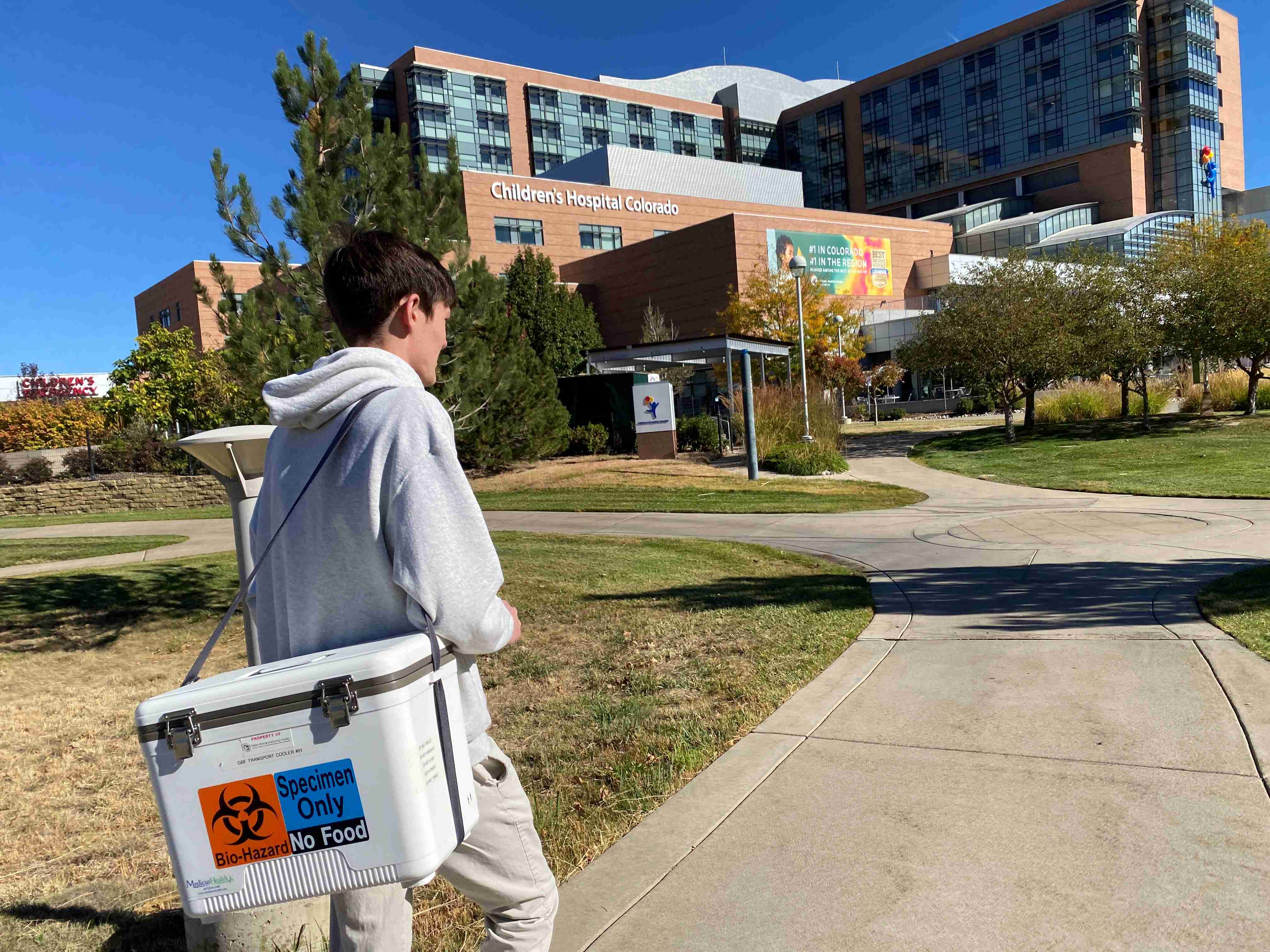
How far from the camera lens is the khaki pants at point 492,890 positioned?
1.75 m

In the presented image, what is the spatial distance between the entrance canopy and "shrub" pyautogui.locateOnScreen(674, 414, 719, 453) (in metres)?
1.64

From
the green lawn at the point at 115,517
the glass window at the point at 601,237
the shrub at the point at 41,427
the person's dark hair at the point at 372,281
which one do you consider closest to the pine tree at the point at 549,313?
the shrub at the point at 41,427

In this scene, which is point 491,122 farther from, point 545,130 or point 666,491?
point 666,491

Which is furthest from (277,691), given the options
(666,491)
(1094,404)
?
(1094,404)

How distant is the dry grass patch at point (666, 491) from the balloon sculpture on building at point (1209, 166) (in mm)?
65278

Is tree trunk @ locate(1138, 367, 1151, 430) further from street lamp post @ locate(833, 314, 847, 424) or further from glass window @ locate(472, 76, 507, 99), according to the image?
glass window @ locate(472, 76, 507, 99)

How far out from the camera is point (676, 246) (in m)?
53.4

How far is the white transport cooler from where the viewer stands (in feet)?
4.93

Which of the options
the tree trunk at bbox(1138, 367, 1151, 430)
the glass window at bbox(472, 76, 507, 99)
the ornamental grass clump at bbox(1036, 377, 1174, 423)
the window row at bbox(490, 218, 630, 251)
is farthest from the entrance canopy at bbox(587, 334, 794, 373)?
the glass window at bbox(472, 76, 507, 99)

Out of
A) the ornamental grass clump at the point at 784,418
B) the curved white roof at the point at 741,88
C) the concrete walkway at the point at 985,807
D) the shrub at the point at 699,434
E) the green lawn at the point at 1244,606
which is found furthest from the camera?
the curved white roof at the point at 741,88

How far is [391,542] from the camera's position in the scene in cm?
166

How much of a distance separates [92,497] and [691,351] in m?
14.4

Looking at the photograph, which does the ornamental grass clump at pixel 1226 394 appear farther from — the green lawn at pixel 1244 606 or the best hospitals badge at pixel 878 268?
the best hospitals badge at pixel 878 268

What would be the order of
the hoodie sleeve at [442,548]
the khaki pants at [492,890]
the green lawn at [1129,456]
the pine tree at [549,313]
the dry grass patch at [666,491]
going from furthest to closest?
the pine tree at [549,313] < the dry grass patch at [666,491] < the green lawn at [1129,456] < the khaki pants at [492,890] < the hoodie sleeve at [442,548]
